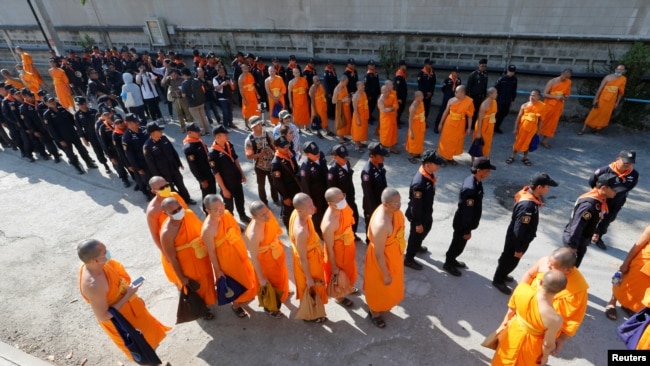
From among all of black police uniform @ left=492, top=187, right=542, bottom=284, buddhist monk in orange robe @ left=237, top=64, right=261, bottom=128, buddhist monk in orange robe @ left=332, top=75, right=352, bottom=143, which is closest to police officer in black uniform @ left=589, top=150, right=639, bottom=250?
black police uniform @ left=492, top=187, right=542, bottom=284

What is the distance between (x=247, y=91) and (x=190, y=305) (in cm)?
671

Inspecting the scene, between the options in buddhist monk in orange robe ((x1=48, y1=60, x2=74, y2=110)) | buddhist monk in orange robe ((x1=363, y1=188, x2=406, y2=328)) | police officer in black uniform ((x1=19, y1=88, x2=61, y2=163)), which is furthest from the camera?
buddhist monk in orange robe ((x1=48, y1=60, x2=74, y2=110))

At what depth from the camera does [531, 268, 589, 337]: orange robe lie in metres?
2.80

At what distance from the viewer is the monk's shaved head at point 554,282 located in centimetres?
250

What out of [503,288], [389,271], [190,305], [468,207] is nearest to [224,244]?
[190,305]

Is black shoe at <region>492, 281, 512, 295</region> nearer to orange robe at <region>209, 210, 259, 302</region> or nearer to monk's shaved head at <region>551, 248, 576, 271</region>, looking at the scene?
monk's shaved head at <region>551, 248, 576, 271</region>

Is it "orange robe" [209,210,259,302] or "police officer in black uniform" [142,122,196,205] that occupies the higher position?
"police officer in black uniform" [142,122,196,205]

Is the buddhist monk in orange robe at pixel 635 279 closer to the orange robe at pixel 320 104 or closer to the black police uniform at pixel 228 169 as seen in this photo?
the black police uniform at pixel 228 169

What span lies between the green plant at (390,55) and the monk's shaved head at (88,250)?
29.6 ft

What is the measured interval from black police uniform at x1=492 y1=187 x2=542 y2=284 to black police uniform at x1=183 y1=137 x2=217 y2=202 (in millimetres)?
4525

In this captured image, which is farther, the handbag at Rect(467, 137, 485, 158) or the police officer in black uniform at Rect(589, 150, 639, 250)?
the handbag at Rect(467, 137, 485, 158)

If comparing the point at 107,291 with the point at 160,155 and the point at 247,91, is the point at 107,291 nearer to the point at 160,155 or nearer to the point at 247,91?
the point at 160,155

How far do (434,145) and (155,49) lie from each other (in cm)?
1180

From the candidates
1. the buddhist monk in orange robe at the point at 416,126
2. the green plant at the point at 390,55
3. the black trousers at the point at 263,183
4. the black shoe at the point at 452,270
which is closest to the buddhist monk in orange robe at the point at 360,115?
the buddhist monk in orange robe at the point at 416,126
